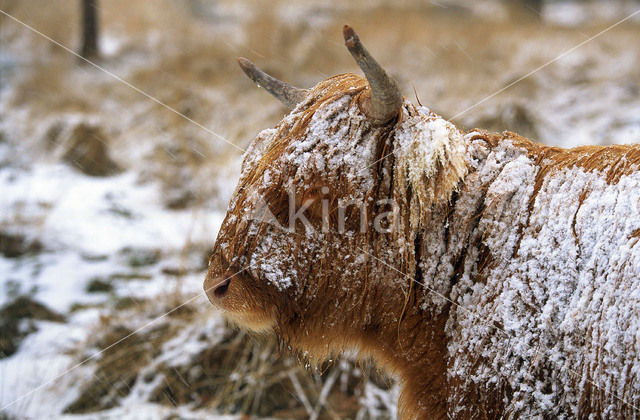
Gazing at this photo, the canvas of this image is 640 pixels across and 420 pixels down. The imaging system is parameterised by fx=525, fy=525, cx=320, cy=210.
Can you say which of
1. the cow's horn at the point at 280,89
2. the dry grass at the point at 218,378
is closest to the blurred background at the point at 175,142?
the dry grass at the point at 218,378

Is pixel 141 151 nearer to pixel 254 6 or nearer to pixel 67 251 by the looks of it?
pixel 67 251

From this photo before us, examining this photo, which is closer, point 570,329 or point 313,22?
point 570,329

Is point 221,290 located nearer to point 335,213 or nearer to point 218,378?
point 335,213

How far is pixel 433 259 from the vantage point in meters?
2.17

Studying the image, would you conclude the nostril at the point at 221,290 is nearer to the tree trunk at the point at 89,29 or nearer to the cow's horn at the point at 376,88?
the cow's horn at the point at 376,88

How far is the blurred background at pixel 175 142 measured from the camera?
3.97m

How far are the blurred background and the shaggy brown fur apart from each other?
0.65 meters

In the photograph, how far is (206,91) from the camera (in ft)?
33.2

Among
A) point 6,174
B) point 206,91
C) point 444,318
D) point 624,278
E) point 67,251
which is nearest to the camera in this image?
point 624,278

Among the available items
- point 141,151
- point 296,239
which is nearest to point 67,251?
point 141,151

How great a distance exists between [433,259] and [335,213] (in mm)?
453

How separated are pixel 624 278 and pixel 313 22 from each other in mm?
13308

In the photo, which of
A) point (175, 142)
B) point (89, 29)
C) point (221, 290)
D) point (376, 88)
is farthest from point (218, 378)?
point (89, 29)

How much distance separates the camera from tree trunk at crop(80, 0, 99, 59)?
39.4 feet
